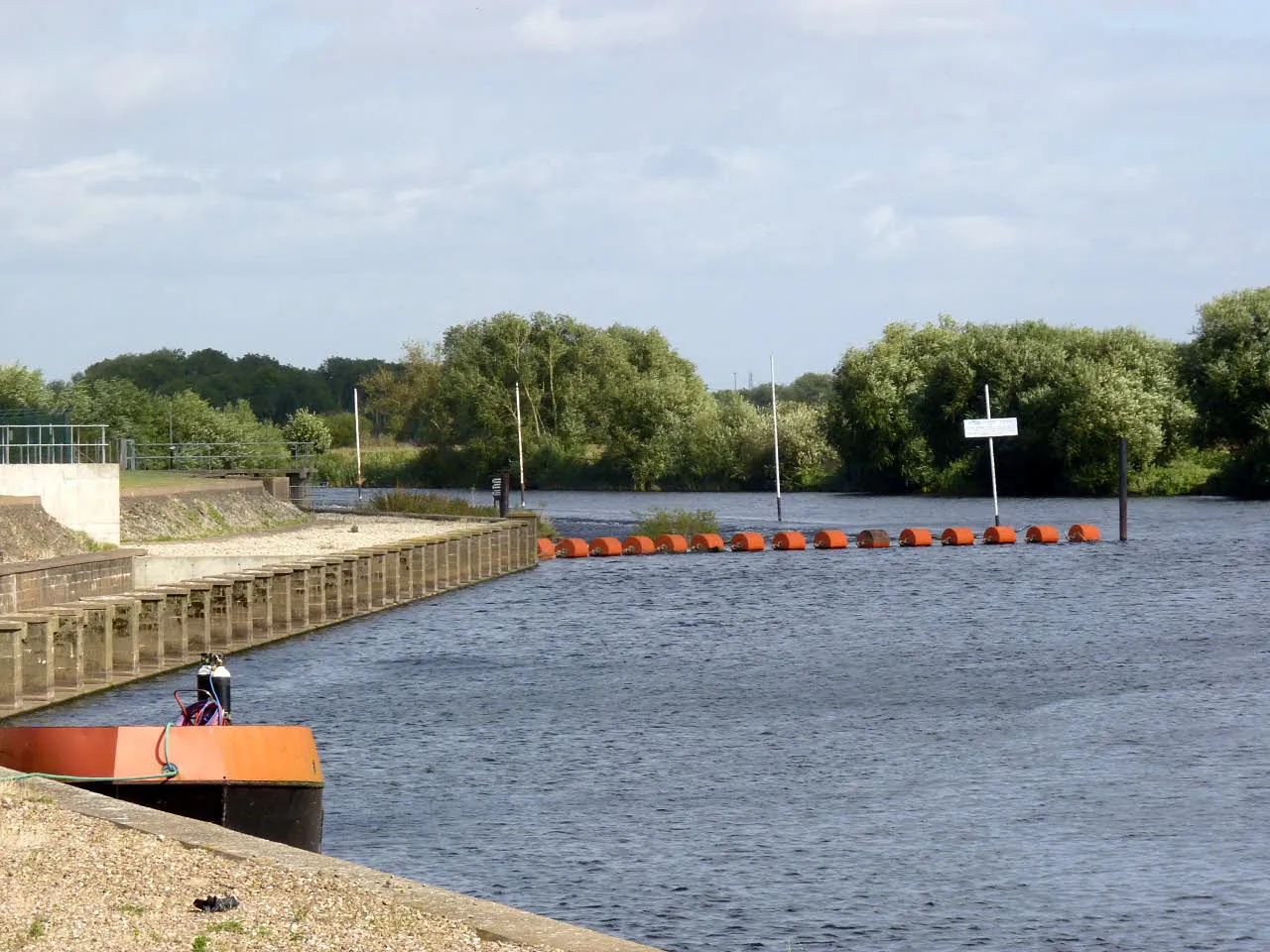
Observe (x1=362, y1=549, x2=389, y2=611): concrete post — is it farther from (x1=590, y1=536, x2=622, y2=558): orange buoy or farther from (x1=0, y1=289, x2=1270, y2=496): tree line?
(x1=0, y1=289, x2=1270, y2=496): tree line

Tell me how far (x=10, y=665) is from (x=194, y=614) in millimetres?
7549

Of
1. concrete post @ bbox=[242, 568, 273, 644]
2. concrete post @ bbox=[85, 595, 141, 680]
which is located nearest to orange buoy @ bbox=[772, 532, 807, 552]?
concrete post @ bbox=[242, 568, 273, 644]

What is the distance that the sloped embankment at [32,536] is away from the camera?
31688 millimetres

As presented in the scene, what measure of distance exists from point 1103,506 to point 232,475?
38778 mm

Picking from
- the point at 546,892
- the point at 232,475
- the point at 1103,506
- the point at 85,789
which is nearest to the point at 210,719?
the point at 85,789

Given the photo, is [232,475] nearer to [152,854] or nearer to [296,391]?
[152,854]

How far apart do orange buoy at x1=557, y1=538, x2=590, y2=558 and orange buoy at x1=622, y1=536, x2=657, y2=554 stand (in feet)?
4.41

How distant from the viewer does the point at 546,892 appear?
576 inches

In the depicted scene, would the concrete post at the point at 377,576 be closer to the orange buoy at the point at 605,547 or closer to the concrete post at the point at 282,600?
the concrete post at the point at 282,600

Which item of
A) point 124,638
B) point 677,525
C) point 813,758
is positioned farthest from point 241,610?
point 677,525

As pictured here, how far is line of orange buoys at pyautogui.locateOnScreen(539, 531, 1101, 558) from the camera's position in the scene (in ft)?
188

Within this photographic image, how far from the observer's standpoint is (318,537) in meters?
47.6

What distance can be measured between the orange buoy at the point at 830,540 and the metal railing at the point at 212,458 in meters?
22.6

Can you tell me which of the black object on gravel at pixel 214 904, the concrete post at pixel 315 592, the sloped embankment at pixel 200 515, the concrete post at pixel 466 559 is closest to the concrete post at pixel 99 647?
the concrete post at pixel 315 592
